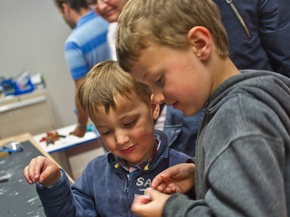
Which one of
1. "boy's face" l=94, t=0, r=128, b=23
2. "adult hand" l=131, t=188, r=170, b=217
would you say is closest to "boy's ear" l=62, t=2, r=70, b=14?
"boy's face" l=94, t=0, r=128, b=23

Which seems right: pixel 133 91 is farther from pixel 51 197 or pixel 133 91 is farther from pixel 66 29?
pixel 66 29

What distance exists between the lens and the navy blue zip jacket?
104cm

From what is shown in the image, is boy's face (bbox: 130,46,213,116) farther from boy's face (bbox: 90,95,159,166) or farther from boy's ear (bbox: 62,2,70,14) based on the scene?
boy's ear (bbox: 62,2,70,14)

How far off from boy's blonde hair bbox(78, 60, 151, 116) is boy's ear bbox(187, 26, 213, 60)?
1.14 feet

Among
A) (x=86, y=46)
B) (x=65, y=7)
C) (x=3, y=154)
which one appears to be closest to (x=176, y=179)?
(x=3, y=154)

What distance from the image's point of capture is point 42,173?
0.99m

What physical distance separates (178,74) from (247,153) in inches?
8.1

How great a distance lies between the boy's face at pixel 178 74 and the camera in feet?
2.32

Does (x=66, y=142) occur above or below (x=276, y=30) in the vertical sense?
below

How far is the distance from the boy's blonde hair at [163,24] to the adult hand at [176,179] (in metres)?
0.28

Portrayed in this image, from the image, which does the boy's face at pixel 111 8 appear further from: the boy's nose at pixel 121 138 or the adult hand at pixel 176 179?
the adult hand at pixel 176 179

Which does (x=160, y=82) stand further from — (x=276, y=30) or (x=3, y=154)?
(x=3, y=154)

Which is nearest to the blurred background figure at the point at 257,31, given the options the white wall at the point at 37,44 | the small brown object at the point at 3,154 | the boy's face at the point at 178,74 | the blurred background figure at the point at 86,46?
the boy's face at the point at 178,74

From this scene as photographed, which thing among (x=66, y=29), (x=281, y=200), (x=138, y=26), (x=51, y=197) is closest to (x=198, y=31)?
(x=138, y=26)
